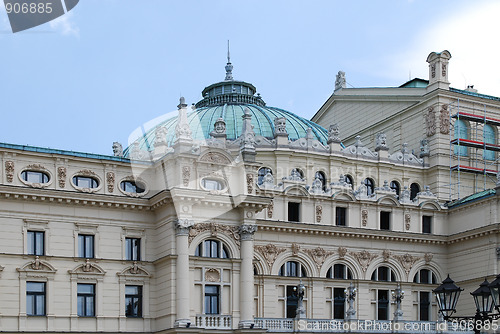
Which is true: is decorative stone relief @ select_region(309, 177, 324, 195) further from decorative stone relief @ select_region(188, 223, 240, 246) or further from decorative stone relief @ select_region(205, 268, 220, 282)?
decorative stone relief @ select_region(205, 268, 220, 282)

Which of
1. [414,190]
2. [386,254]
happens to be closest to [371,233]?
[386,254]

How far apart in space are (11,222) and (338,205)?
2076 cm

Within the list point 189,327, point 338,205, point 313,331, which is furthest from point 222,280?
point 338,205

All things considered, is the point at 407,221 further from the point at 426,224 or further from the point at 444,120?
the point at 444,120

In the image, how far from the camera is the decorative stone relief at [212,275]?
45956 millimetres

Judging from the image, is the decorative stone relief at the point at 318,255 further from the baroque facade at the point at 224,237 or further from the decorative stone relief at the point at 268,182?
the decorative stone relief at the point at 268,182

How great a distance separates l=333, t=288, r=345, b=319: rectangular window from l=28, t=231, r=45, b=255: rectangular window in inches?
738

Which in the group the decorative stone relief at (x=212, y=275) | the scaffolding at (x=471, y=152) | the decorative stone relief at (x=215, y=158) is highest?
the scaffolding at (x=471, y=152)

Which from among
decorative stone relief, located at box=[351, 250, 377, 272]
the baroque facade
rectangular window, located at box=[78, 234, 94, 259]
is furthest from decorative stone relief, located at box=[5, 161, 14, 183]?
decorative stone relief, located at box=[351, 250, 377, 272]

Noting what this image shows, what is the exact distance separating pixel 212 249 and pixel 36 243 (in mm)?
9317

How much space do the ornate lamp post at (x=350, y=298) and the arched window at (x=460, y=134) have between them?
48.5 feet

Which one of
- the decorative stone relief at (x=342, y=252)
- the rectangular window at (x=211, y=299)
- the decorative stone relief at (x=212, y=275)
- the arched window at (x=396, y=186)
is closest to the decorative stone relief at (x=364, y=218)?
the decorative stone relief at (x=342, y=252)

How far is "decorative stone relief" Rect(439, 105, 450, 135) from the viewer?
6062 centimetres

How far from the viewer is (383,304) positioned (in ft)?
180
